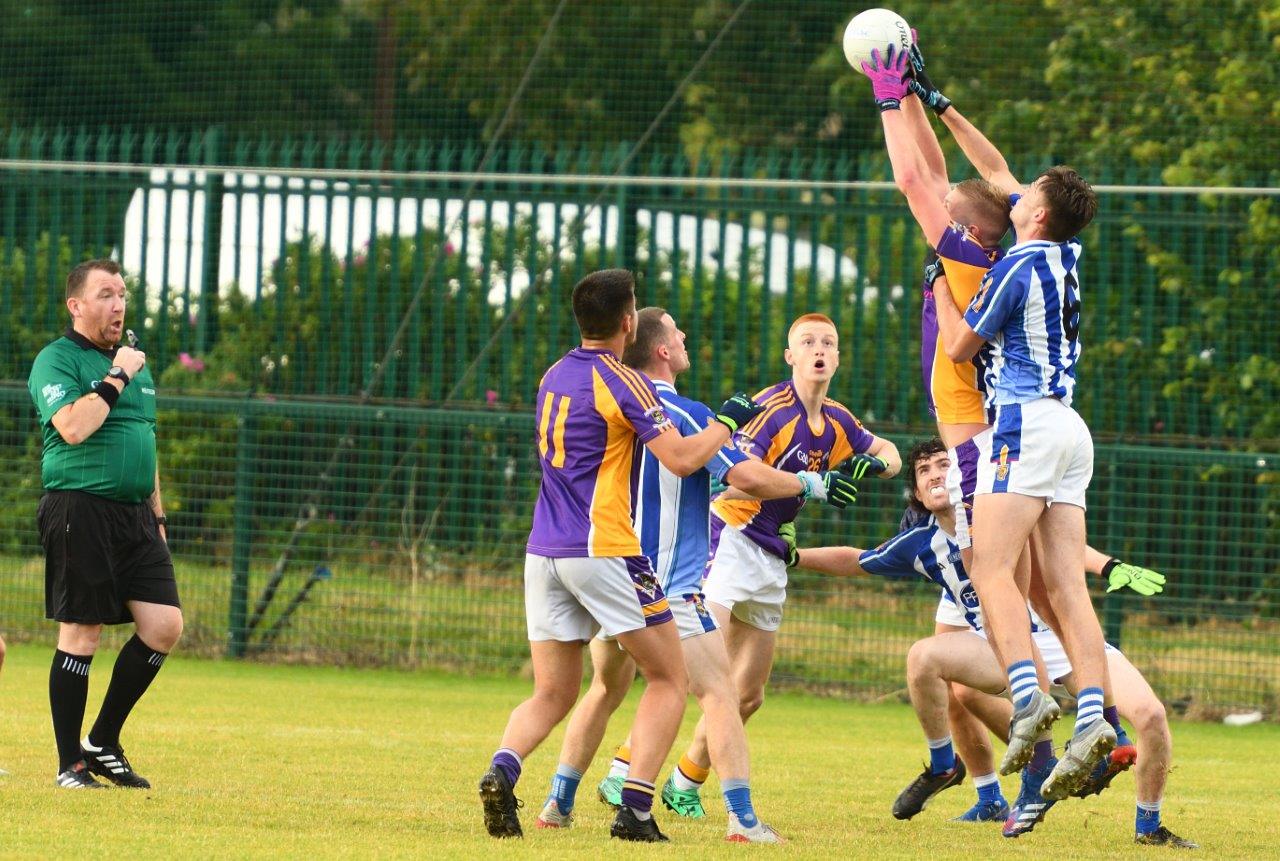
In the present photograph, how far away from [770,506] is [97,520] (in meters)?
2.86

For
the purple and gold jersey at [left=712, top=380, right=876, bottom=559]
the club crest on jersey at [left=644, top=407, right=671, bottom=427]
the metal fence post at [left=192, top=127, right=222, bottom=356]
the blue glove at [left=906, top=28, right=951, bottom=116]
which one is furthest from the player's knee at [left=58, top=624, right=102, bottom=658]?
the metal fence post at [left=192, top=127, right=222, bottom=356]

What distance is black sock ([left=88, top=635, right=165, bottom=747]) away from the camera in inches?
306

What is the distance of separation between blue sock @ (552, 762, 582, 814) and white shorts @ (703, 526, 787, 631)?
1.32 m

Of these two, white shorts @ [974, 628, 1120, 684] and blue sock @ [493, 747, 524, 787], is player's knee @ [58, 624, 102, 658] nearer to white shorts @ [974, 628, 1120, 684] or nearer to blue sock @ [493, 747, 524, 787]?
blue sock @ [493, 747, 524, 787]

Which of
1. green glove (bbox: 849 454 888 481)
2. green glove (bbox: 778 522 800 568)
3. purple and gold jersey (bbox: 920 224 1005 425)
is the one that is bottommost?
green glove (bbox: 778 522 800 568)

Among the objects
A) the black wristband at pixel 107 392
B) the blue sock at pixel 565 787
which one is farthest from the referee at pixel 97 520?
the blue sock at pixel 565 787

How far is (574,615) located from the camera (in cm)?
669

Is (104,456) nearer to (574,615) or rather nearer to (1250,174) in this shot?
(574,615)

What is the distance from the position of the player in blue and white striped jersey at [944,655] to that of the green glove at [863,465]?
6.1 inches

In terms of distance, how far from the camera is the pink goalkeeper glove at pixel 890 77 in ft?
23.2

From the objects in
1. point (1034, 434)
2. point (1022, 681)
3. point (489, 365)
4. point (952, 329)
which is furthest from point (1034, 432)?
point (489, 365)

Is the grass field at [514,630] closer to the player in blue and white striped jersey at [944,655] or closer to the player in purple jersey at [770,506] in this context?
the player in purple jersey at [770,506]

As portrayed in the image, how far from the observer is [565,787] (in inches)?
273

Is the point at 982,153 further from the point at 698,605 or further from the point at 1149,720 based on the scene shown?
the point at 1149,720
